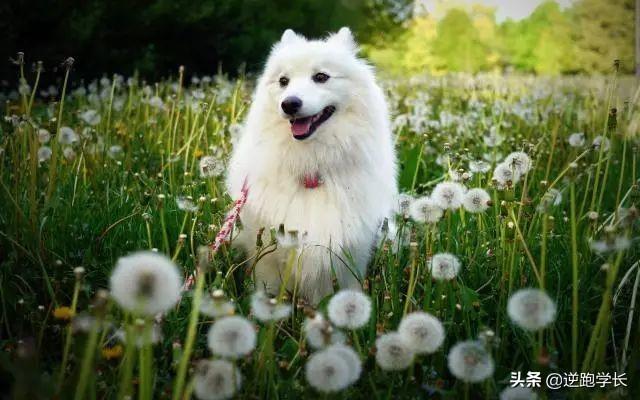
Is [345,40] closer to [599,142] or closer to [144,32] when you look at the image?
[599,142]

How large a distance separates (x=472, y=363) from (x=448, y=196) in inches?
38.6

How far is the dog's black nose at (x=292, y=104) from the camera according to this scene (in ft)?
8.66

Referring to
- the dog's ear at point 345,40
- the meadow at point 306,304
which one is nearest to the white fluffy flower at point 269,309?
the meadow at point 306,304

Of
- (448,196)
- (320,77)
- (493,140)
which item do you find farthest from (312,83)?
(493,140)

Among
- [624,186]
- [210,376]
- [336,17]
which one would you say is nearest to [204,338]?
[210,376]

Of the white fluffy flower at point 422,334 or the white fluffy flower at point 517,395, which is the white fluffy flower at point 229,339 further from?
the white fluffy flower at point 517,395

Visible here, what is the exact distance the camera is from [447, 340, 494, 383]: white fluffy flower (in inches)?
48.7

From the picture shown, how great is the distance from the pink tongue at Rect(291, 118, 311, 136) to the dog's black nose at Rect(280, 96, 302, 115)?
13 centimetres

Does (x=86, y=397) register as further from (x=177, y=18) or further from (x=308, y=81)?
(x=177, y=18)

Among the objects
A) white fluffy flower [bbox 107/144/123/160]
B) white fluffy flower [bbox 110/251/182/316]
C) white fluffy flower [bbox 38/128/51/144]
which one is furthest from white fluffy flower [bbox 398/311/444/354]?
white fluffy flower [bbox 107/144/123/160]

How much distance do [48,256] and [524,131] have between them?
14.9 ft

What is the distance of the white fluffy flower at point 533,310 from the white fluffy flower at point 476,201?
0.98m

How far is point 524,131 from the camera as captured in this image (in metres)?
5.43

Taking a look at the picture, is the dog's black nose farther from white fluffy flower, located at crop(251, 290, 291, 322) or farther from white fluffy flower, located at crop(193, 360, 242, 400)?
white fluffy flower, located at crop(193, 360, 242, 400)
